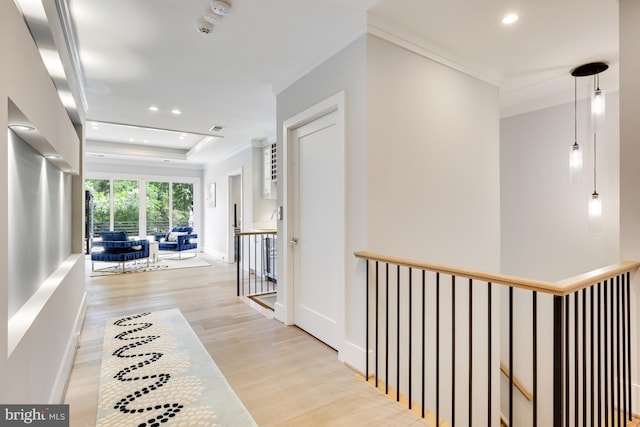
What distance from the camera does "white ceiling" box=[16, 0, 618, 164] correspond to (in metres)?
2.29

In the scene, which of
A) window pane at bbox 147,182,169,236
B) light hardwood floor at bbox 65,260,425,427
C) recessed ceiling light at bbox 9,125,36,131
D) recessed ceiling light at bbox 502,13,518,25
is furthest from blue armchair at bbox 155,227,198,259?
recessed ceiling light at bbox 502,13,518,25

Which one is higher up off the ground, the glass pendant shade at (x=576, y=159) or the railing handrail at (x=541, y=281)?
the glass pendant shade at (x=576, y=159)

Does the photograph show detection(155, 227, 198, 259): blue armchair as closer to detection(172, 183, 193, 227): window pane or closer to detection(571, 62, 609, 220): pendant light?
detection(172, 183, 193, 227): window pane

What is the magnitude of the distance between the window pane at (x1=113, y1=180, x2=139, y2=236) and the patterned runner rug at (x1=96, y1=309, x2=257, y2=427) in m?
6.22

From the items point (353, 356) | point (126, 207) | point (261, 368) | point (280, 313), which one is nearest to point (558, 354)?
point (353, 356)

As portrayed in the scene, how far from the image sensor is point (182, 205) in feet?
30.6

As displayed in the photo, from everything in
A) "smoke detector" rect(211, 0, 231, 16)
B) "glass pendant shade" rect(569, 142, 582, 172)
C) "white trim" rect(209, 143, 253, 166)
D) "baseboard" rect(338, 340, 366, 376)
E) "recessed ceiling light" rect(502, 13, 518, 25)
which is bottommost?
"baseboard" rect(338, 340, 366, 376)

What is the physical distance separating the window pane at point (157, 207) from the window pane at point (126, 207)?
312 millimetres

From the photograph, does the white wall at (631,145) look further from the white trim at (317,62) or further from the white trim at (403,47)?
the white trim at (317,62)

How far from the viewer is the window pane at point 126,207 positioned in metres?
8.49

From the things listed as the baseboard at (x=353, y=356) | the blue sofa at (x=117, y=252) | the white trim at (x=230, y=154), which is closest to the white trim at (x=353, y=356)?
the baseboard at (x=353, y=356)

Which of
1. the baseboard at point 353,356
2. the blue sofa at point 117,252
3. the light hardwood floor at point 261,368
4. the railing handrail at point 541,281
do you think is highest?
the railing handrail at point 541,281

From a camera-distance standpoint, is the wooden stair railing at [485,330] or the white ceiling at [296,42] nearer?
the wooden stair railing at [485,330]

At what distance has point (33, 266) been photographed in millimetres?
1825
